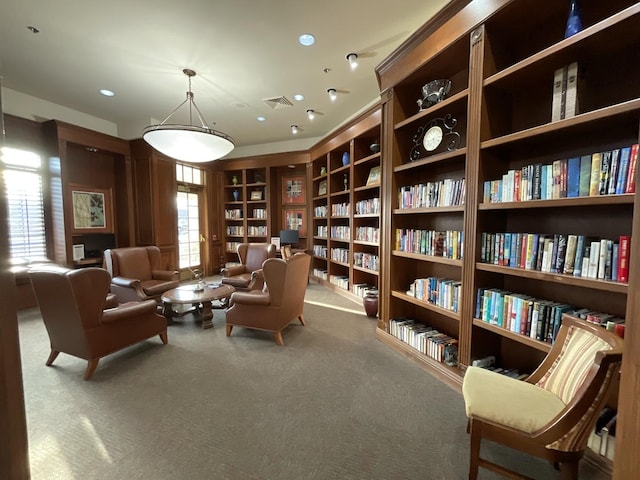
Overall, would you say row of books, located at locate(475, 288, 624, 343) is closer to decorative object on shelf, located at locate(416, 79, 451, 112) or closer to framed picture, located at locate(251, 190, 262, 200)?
decorative object on shelf, located at locate(416, 79, 451, 112)

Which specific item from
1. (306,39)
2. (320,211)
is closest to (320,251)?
(320,211)

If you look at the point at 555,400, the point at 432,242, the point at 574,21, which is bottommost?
the point at 555,400

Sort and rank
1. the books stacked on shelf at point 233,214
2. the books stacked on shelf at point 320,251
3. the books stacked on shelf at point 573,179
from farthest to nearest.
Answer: the books stacked on shelf at point 233,214 < the books stacked on shelf at point 320,251 < the books stacked on shelf at point 573,179

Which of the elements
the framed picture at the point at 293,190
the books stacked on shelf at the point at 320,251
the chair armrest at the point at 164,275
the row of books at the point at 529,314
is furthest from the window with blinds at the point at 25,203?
the row of books at the point at 529,314

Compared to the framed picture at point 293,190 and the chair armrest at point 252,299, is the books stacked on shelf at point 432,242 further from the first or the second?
the framed picture at point 293,190

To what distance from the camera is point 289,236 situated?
6.02 m

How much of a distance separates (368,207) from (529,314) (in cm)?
268

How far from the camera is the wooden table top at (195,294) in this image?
3.28 metres

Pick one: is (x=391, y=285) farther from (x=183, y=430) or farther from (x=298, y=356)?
(x=183, y=430)

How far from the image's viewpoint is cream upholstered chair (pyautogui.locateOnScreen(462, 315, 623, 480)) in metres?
1.17

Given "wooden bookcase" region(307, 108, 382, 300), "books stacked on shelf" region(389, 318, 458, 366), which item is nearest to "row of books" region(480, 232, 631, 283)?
"books stacked on shelf" region(389, 318, 458, 366)

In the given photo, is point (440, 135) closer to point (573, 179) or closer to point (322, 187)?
point (573, 179)

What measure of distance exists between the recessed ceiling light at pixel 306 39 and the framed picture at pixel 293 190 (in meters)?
3.64

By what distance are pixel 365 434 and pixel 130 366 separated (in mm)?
2231
